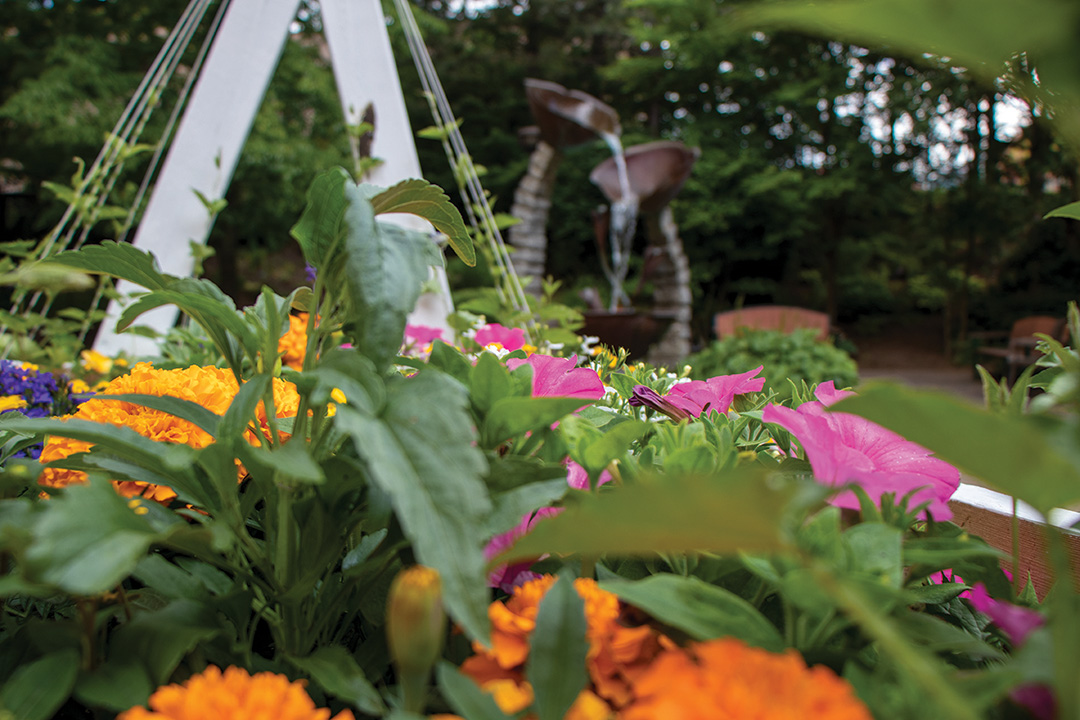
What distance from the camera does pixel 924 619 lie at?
11.7 inches

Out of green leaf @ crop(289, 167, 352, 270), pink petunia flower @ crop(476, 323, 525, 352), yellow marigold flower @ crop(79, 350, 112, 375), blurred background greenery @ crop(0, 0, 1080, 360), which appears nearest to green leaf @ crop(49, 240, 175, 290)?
green leaf @ crop(289, 167, 352, 270)

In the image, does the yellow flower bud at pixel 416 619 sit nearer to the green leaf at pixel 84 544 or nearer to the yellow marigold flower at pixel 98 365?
the green leaf at pixel 84 544

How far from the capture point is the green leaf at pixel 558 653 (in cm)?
25

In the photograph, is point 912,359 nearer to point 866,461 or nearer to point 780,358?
point 780,358

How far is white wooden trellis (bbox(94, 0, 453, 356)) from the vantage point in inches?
69.4

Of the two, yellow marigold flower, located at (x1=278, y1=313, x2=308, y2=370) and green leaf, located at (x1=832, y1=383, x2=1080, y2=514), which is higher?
green leaf, located at (x1=832, y1=383, x2=1080, y2=514)

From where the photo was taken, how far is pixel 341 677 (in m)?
0.28

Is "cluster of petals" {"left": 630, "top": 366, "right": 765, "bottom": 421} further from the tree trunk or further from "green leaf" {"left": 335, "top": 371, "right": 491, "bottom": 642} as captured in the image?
the tree trunk

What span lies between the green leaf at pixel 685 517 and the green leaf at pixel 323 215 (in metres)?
0.21

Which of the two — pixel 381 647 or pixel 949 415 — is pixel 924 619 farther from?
pixel 381 647

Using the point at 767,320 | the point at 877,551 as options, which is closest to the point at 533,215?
the point at 767,320

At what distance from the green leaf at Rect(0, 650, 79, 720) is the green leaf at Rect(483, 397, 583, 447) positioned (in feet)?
0.69

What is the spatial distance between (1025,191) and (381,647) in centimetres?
1279

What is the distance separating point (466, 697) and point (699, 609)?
101 millimetres
